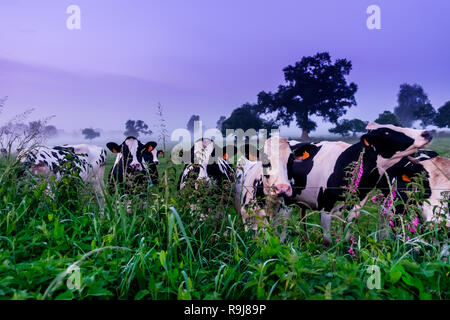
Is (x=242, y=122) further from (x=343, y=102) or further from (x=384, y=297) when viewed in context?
(x=384, y=297)

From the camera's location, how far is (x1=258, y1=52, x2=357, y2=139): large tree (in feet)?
101

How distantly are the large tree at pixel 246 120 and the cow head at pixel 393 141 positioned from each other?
22741mm

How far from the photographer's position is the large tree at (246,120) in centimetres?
2852

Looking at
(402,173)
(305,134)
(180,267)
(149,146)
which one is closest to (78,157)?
(149,146)

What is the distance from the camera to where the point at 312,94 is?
3088 centimetres

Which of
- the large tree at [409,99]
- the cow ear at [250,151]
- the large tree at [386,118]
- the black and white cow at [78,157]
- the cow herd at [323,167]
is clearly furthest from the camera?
the large tree at [409,99]

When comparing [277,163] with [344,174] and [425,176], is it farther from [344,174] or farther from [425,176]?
[425,176]

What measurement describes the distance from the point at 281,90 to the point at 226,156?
27.8 metres

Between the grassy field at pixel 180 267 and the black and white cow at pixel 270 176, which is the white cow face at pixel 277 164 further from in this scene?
the grassy field at pixel 180 267

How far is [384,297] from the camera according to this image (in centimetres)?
204

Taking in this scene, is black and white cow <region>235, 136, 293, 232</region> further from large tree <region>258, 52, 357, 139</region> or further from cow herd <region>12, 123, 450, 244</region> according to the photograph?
large tree <region>258, 52, 357, 139</region>

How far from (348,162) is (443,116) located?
47572 mm

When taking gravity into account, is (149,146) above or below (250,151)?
above

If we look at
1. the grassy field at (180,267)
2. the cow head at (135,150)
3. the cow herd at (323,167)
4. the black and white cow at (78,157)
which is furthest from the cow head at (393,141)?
the black and white cow at (78,157)
